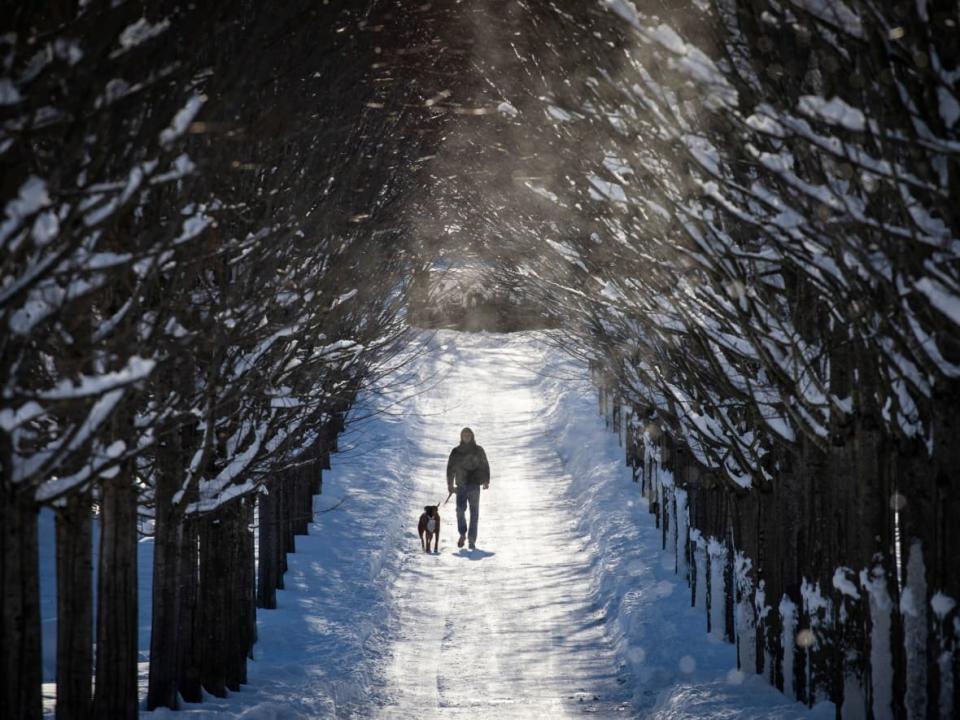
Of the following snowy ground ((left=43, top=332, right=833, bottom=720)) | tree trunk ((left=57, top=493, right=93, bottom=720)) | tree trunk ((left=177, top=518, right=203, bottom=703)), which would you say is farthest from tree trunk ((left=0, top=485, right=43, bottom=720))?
tree trunk ((left=177, top=518, right=203, bottom=703))

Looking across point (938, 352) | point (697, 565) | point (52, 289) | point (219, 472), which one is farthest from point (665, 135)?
point (697, 565)

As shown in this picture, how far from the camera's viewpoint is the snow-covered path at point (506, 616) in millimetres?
11023

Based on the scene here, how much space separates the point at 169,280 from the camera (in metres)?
7.02

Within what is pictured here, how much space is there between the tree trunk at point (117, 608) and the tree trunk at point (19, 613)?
1.64 m

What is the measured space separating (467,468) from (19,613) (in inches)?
507

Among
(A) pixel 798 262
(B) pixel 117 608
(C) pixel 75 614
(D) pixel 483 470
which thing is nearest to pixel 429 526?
(D) pixel 483 470

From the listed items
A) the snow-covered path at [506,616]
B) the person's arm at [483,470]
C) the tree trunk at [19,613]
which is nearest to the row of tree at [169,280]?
the tree trunk at [19,613]

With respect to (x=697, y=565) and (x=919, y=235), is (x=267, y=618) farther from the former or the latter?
(x=919, y=235)

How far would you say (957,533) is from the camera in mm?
7012

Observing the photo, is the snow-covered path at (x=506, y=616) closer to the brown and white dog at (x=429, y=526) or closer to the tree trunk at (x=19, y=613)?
the brown and white dog at (x=429, y=526)

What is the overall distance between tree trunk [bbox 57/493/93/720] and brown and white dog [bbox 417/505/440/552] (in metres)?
11.3

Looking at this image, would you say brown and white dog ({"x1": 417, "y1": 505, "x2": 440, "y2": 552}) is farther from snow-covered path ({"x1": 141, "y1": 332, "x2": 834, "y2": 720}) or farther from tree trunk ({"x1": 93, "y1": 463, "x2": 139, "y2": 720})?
tree trunk ({"x1": 93, "y1": 463, "x2": 139, "y2": 720})

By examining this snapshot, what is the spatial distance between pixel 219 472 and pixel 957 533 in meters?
6.05

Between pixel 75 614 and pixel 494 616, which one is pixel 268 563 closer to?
pixel 494 616
